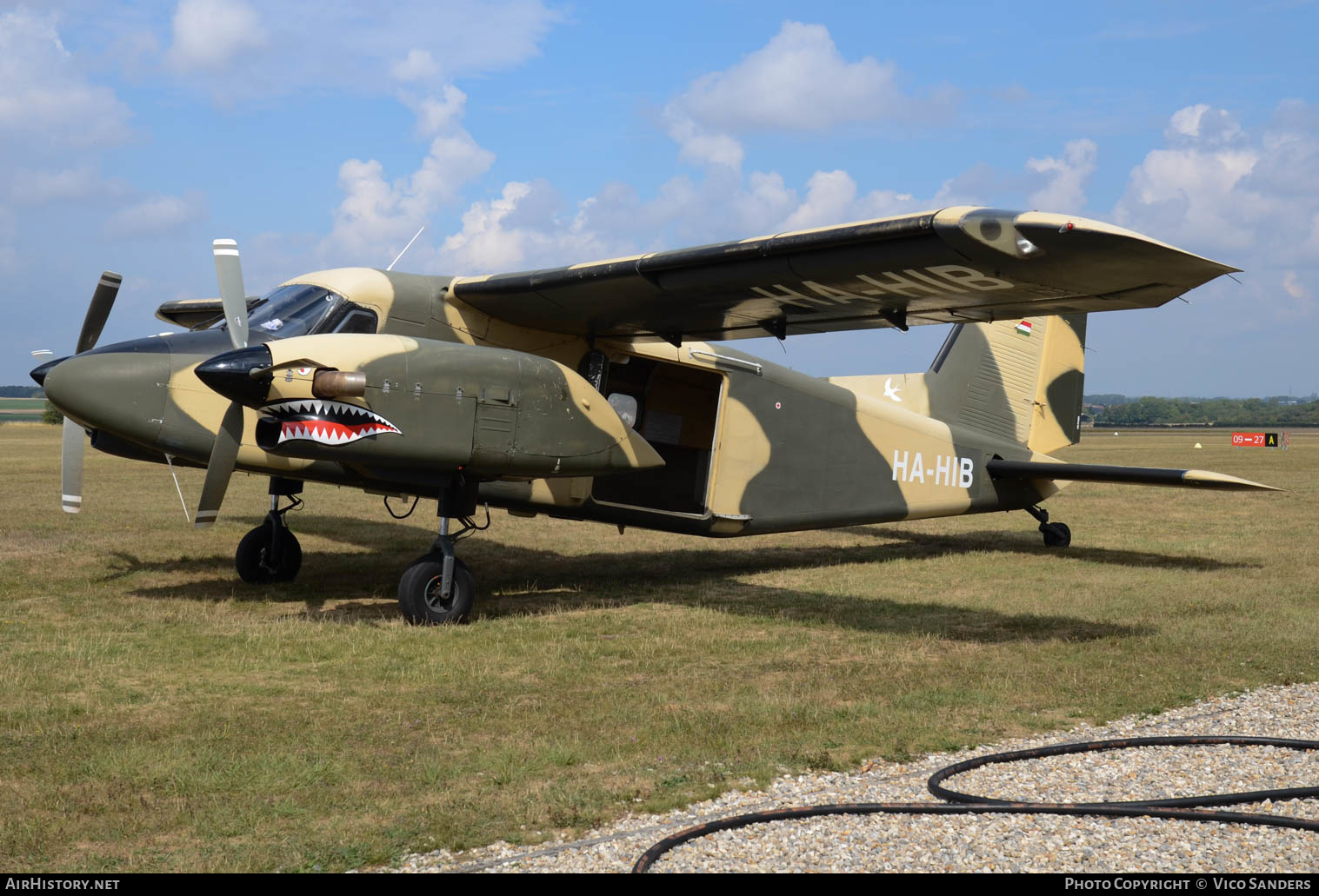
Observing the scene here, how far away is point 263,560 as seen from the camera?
439 inches

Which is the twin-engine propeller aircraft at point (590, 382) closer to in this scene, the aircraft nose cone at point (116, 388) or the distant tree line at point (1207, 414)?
the aircraft nose cone at point (116, 388)

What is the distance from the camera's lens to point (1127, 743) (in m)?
5.58

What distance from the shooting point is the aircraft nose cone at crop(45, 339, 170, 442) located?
27.9ft

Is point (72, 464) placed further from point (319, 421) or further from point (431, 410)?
point (431, 410)

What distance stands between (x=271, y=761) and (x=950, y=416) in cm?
1093

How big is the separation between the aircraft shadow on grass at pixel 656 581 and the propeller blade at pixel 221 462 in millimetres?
1335

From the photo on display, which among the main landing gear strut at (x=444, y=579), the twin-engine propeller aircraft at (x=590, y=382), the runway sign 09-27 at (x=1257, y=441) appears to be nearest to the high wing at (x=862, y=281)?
the twin-engine propeller aircraft at (x=590, y=382)

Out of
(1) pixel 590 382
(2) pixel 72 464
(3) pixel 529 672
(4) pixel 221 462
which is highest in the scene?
(1) pixel 590 382

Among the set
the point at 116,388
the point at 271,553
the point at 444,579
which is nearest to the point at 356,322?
the point at 116,388

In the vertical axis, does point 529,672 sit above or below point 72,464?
below

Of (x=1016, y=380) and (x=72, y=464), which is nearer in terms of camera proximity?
(x=72, y=464)

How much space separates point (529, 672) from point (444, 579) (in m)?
1.92
